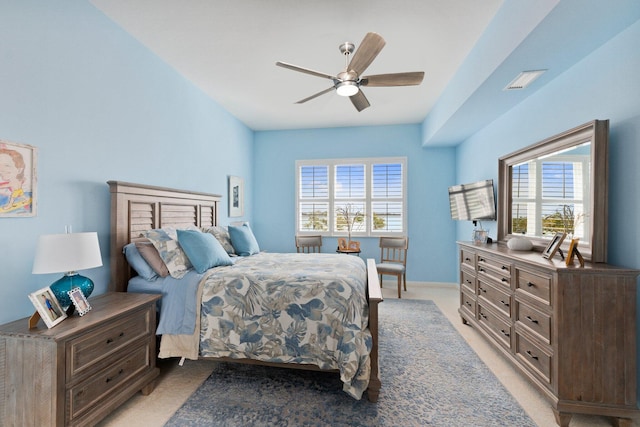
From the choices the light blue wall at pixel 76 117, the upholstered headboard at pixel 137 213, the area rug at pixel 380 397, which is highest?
the light blue wall at pixel 76 117

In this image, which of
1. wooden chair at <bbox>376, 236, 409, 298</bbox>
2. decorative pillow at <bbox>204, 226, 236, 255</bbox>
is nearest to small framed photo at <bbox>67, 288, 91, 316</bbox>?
decorative pillow at <bbox>204, 226, 236, 255</bbox>

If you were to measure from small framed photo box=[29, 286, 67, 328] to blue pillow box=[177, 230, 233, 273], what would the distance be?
0.89 metres

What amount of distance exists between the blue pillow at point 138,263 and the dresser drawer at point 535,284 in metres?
2.96

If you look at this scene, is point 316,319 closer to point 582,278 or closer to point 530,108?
point 582,278

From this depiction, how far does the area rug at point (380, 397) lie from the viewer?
1832mm

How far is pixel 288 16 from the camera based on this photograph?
7.60 feet

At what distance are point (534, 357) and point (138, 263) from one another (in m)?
3.17

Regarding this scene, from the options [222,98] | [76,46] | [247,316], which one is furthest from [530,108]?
[76,46]

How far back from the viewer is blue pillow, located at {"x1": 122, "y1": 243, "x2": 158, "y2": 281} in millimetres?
2367

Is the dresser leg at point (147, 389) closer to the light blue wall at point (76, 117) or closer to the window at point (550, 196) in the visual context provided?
the light blue wall at point (76, 117)

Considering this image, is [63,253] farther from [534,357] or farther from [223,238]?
[534,357]

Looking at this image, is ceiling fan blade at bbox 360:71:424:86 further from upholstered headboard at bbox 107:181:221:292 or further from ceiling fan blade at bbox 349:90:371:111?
upholstered headboard at bbox 107:181:221:292

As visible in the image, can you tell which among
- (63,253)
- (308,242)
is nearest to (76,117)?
(63,253)

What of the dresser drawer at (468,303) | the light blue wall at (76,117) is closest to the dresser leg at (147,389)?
the light blue wall at (76,117)
